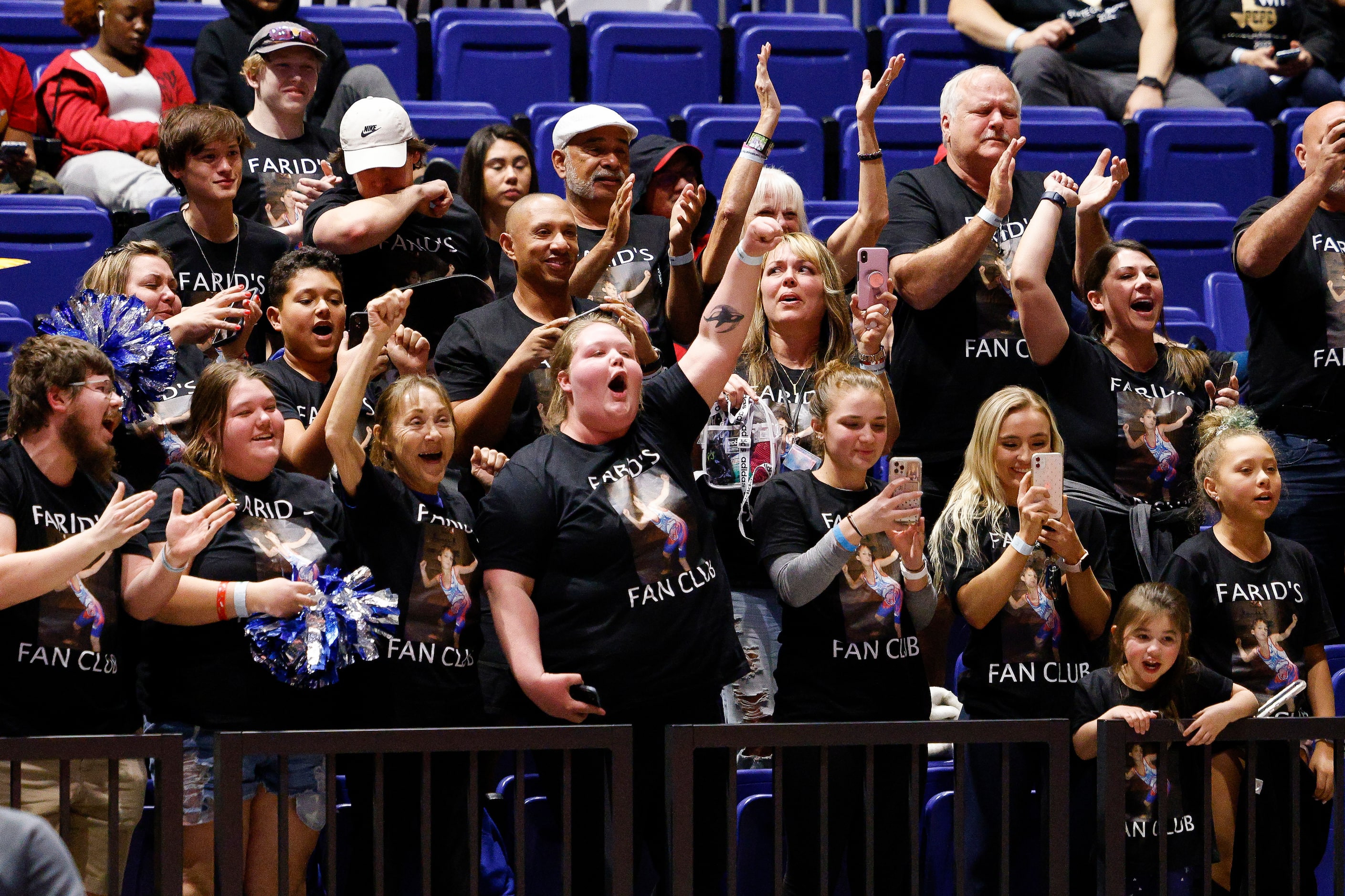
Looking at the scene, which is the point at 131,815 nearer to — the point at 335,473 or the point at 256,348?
the point at 335,473

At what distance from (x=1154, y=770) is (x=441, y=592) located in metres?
1.48

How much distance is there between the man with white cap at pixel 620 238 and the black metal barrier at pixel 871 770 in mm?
1277

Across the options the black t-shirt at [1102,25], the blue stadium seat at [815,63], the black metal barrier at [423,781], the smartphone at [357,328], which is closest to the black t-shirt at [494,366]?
the smartphone at [357,328]

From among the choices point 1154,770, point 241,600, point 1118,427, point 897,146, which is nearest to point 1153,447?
point 1118,427

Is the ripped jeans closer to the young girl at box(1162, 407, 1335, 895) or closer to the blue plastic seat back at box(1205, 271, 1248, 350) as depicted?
the young girl at box(1162, 407, 1335, 895)

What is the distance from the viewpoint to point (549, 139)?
5297mm

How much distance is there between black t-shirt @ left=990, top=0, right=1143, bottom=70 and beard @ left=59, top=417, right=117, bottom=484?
14.4 ft

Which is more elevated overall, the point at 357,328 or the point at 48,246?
the point at 48,246

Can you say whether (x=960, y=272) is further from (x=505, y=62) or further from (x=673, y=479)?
(x=505, y=62)

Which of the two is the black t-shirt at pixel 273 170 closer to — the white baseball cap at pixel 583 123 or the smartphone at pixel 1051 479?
the white baseball cap at pixel 583 123

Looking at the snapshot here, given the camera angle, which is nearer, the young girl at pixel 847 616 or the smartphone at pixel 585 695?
the smartphone at pixel 585 695

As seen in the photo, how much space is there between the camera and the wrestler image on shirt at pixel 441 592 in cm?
319

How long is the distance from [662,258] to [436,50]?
2302 millimetres

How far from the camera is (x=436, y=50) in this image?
19.7ft
